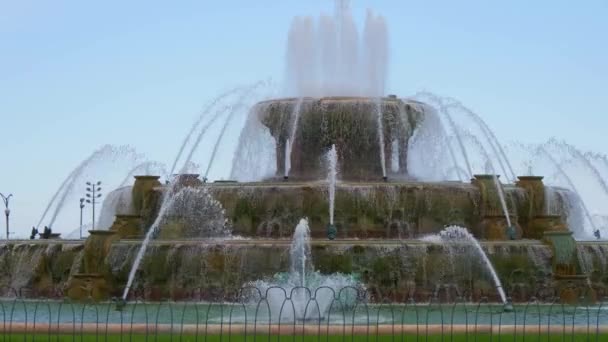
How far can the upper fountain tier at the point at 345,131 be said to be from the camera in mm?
34125

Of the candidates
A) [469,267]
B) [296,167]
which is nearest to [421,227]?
[469,267]

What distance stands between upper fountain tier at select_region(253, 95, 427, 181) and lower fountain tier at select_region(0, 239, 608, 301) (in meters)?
10.4

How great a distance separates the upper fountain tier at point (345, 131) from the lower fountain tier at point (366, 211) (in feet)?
22.0

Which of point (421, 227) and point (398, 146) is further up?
point (398, 146)

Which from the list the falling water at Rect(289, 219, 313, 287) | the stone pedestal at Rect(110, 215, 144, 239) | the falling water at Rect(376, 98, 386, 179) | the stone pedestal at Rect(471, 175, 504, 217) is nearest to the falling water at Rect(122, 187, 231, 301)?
the stone pedestal at Rect(110, 215, 144, 239)

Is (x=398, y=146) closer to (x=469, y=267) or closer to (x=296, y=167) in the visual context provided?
(x=296, y=167)

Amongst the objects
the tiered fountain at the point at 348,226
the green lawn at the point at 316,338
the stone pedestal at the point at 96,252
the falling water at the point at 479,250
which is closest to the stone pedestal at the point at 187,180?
the tiered fountain at the point at 348,226

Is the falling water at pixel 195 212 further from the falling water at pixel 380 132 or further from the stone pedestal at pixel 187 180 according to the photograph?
the falling water at pixel 380 132

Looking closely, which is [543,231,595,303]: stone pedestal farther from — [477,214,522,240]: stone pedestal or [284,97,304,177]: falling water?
[284,97,304,177]: falling water

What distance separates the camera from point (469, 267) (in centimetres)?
2361

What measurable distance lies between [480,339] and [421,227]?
1366 centimetres

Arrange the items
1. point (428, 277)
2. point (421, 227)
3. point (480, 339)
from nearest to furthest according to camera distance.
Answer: point (480, 339)
point (428, 277)
point (421, 227)

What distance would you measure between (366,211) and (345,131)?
741 cm

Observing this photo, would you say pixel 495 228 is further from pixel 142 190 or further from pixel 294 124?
pixel 142 190
